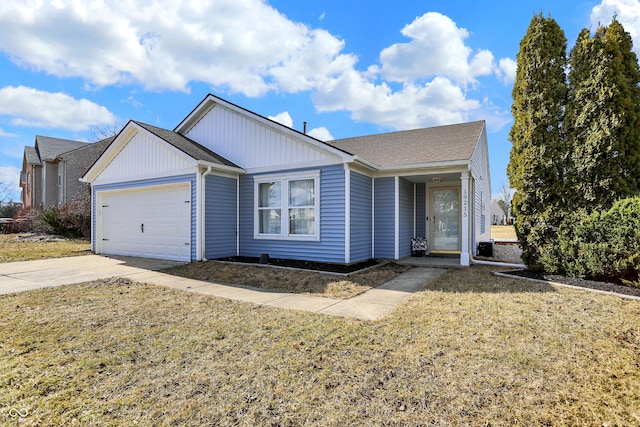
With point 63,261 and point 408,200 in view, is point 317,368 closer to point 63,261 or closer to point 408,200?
point 408,200

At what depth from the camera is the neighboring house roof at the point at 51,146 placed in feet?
80.7

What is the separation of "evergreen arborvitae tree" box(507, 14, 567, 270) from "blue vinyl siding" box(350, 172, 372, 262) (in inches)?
151

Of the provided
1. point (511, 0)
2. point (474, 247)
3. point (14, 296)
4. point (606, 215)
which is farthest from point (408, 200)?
point (14, 296)

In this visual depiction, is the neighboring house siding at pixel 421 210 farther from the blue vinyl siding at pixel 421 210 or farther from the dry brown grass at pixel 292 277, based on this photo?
the dry brown grass at pixel 292 277

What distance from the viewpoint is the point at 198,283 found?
7.06 m

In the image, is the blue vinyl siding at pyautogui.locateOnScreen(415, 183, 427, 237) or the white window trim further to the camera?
the blue vinyl siding at pyautogui.locateOnScreen(415, 183, 427, 237)

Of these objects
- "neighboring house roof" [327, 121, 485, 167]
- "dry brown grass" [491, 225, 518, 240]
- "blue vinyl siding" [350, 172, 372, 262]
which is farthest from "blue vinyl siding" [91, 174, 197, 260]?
"dry brown grass" [491, 225, 518, 240]

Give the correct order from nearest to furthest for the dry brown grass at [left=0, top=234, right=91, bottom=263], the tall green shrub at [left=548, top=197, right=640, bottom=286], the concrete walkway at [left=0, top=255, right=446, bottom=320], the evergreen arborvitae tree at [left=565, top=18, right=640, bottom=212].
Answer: the concrete walkway at [left=0, top=255, right=446, bottom=320], the tall green shrub at [left=548, top=197, right=640, bottom=286], the evergreen arborvitae tree at [left=565, top=18, right=640, bottom=212], the dry brown grass at [left=0, top=234, right=91, bottom=263]

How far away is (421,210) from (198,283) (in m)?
7.93

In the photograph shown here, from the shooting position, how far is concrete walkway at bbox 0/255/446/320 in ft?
17.1

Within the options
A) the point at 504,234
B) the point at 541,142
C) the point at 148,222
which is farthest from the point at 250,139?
the point at 504,234

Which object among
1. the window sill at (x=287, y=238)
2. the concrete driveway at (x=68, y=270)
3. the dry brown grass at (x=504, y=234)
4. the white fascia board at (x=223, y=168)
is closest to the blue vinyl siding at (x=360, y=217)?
the window sill at (x=287, y=238)

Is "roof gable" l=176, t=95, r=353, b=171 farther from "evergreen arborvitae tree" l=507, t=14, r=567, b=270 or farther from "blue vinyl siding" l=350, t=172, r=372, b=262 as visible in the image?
"evergreen arborvitae tree" l=507, t=14, r=567, b=270

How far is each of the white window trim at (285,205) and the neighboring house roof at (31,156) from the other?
25.8 m
